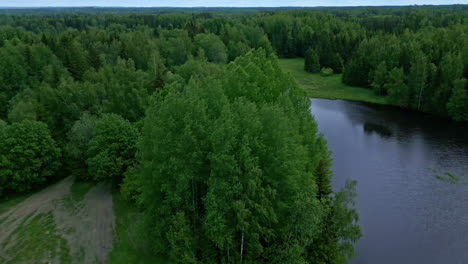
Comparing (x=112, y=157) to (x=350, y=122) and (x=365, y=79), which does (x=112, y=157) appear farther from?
(x=365, y=79)

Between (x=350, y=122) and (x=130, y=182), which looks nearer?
(x=130, y=182)

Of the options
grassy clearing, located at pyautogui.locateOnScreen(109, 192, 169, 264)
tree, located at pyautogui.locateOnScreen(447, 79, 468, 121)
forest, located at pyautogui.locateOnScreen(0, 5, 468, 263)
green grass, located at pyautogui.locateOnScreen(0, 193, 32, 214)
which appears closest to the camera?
forest, located at pyautogui.locateOnScreen(0, 5, 468, 263)

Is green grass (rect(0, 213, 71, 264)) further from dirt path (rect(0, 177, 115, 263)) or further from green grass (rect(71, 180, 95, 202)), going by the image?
green grass (rect(71, 180, 95, 202))

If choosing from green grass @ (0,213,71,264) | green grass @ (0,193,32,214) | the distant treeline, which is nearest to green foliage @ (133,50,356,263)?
green grass @ (0,213,71,264)

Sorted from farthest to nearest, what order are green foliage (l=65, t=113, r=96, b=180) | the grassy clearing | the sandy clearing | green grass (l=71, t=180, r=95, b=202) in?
green foliage (l=65, t=113, r=96, b=180)
green grass (l=71, t=180, r=95, b=202)
the sandy clearing
the grassy clearing

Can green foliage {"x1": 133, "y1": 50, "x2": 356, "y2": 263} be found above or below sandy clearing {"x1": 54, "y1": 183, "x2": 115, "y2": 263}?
above

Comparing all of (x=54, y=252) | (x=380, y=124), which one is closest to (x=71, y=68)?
(x=54, y=252)

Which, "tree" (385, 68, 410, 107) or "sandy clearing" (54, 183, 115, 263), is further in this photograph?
"tree" (385, 68, 410, 107)

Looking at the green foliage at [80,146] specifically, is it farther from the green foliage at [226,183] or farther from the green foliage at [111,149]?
the green foliage at [226,183]
